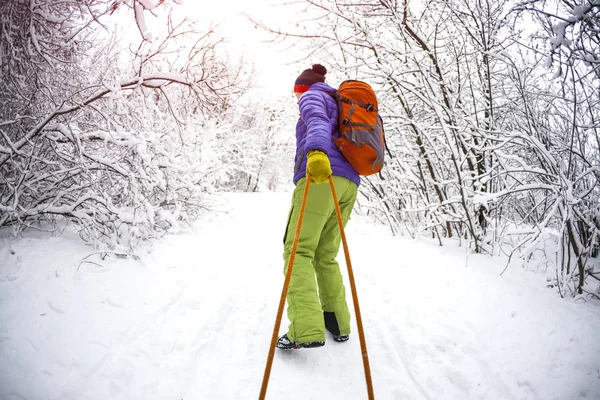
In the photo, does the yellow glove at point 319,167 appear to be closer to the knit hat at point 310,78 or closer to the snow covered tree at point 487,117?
the knit hat at point 310,78

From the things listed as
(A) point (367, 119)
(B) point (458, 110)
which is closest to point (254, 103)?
(B) point (458, 110)

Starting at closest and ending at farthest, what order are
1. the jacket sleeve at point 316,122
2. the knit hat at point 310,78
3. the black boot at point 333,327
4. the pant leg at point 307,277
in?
the jacket sleeve at point 316,122 < the pant leg at point 307,277 < the black boot at point 333,327 < the knit hat at point 310,78

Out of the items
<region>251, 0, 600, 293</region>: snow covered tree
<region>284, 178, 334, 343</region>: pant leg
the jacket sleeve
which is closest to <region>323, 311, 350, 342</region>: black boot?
<region>284, 178, 334, 343</region>: pant leg

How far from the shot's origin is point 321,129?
1.73 m

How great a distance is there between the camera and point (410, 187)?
535 cm

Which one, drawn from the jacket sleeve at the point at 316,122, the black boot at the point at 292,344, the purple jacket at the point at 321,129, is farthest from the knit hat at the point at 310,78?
the black boot at the point at 292,344

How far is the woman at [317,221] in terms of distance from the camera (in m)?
1.74

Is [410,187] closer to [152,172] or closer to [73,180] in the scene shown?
[152,172]

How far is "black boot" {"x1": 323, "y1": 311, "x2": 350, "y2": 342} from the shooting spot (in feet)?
6.71

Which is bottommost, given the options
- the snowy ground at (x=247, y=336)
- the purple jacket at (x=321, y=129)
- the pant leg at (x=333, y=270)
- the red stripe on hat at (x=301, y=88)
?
the snowy ground at (x=247, y=336)

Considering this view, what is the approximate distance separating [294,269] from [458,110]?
3.17 m

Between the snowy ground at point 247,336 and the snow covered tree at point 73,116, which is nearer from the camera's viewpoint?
the snowy ground at point 247,336

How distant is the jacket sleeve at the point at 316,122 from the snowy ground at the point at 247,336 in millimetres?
1355

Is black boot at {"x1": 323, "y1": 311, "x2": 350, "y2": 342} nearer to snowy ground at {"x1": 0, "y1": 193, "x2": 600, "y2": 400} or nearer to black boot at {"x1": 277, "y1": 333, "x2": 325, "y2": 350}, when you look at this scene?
snowy ground at {"x1": 0, "y1": 193, "x2": 600, "y2": 400}
